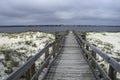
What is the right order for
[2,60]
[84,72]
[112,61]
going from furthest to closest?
1. [2,60]
2. [84,72]
3. [112,61]

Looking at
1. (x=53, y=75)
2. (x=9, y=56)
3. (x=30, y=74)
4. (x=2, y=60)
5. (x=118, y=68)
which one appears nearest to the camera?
(x=118, y=68)

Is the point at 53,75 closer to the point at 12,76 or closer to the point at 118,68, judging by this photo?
the point at 118,68

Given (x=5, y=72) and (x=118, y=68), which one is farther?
(x=5, y=72)

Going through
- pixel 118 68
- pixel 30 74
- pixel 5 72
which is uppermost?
pixel 118 68

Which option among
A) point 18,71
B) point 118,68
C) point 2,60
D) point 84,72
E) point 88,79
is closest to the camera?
point 18,71

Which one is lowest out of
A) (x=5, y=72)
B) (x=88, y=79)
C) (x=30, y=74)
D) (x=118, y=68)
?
(x=5, y=72)

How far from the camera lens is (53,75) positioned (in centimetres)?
667

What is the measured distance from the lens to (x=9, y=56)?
11.5 metres

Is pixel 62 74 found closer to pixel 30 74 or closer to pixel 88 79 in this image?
pixel 88 79

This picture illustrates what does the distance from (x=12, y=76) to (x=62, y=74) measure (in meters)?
4.15

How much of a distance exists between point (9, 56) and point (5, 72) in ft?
7.81

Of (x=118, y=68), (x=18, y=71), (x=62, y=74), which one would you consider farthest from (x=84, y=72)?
(x=18, y=71)

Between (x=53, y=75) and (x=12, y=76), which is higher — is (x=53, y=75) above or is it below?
below

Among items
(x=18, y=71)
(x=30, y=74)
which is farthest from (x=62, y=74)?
(x=18, y=71)
